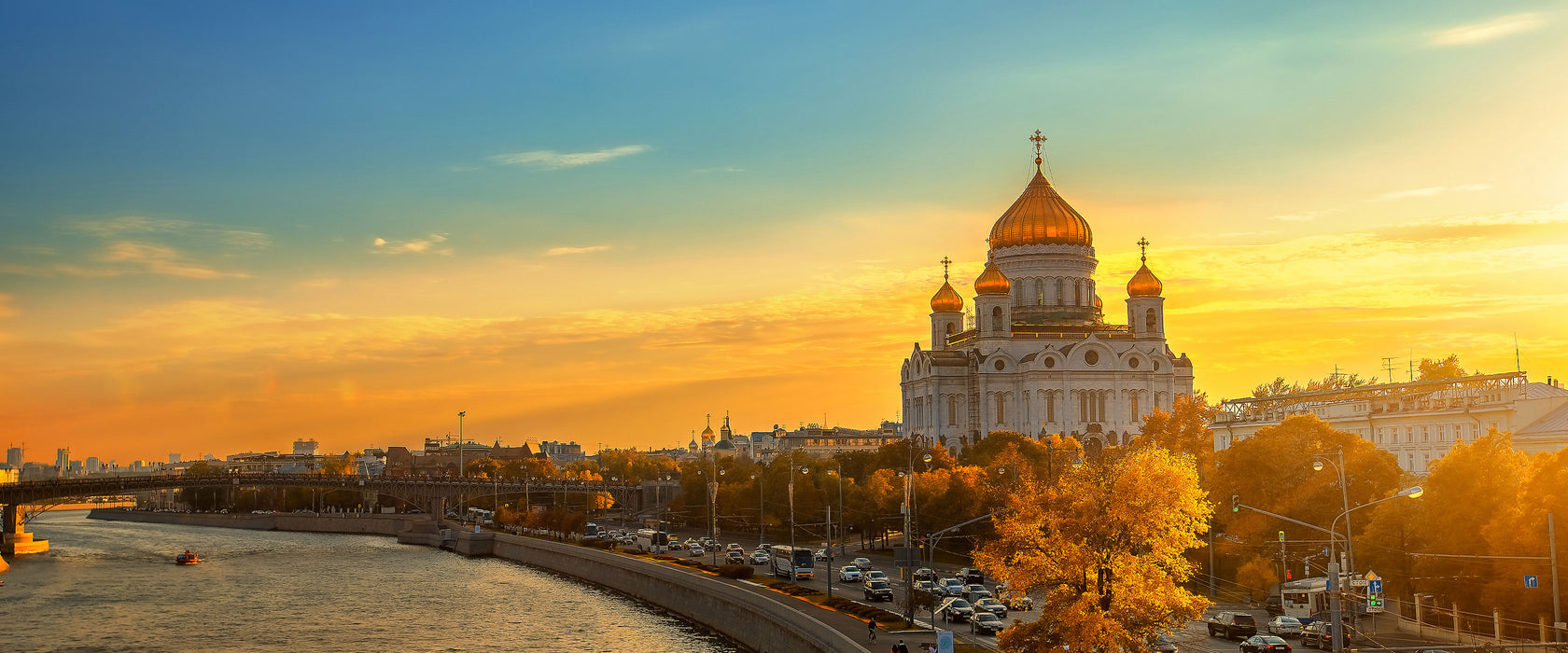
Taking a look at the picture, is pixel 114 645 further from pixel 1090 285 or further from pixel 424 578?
pixel 1090 285

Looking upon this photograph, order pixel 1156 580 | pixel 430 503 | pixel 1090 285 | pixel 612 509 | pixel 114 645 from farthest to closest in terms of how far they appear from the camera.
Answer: pixel 612 509 → pixel 430 503 → pixel 1090 285 → pixel 114 645 → pixel 1156 580

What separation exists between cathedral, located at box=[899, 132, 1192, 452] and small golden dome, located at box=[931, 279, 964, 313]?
318cm

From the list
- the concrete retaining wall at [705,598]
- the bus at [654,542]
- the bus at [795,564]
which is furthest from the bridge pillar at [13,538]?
the bus at [795,564]

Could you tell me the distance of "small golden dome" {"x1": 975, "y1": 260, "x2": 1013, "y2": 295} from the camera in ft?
457

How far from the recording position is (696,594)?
68.4 meters

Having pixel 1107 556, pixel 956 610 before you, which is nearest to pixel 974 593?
pixel 956 610

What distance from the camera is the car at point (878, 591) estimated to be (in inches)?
2415

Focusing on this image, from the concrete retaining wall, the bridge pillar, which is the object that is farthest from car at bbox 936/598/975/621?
the bridge pillar

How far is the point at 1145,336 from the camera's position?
14062 cm

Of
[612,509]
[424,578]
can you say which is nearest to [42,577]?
[424,578]

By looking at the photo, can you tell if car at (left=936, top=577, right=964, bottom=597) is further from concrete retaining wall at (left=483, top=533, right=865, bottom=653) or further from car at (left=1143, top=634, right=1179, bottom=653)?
car at (left=1143, top=634, right=1179, bottom=653)

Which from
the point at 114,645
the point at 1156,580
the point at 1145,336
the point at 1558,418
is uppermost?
the point at 1145,336

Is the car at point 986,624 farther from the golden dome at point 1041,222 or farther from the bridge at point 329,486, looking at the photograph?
the golden dome at point 1041,222

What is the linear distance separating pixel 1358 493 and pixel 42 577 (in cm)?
8377
